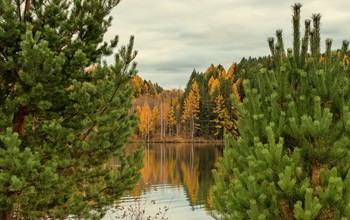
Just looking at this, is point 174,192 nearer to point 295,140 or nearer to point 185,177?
point 185,177

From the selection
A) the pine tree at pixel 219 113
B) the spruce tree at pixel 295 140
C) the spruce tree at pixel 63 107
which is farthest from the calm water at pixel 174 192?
the pine tree at pixel 219 113

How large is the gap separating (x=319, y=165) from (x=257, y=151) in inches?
31.6

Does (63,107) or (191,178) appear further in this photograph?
(191,178)

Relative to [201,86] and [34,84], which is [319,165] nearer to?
[34,84]

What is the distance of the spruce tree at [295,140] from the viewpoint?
4.59 metres

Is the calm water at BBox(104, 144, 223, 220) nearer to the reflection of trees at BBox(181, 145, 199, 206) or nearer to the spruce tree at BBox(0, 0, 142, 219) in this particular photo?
the reflection of trees at BBox(181, 145, 199, 206)

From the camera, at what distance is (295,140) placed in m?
5.06

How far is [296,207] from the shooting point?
445 centimetres

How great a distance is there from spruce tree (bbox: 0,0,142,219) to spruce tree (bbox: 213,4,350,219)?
3.69 metres

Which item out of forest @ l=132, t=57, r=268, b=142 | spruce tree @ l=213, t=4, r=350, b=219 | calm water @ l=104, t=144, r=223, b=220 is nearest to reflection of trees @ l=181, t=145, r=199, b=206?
calm water @ l=104, t=144, r=223, b=220

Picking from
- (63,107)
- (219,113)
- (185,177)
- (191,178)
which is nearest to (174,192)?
(191,178)

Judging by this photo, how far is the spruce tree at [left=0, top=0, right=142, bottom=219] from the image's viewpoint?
7.93 meters

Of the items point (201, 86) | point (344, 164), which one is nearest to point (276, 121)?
point (344, 164)

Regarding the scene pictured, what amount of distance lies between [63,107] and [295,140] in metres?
5.60
